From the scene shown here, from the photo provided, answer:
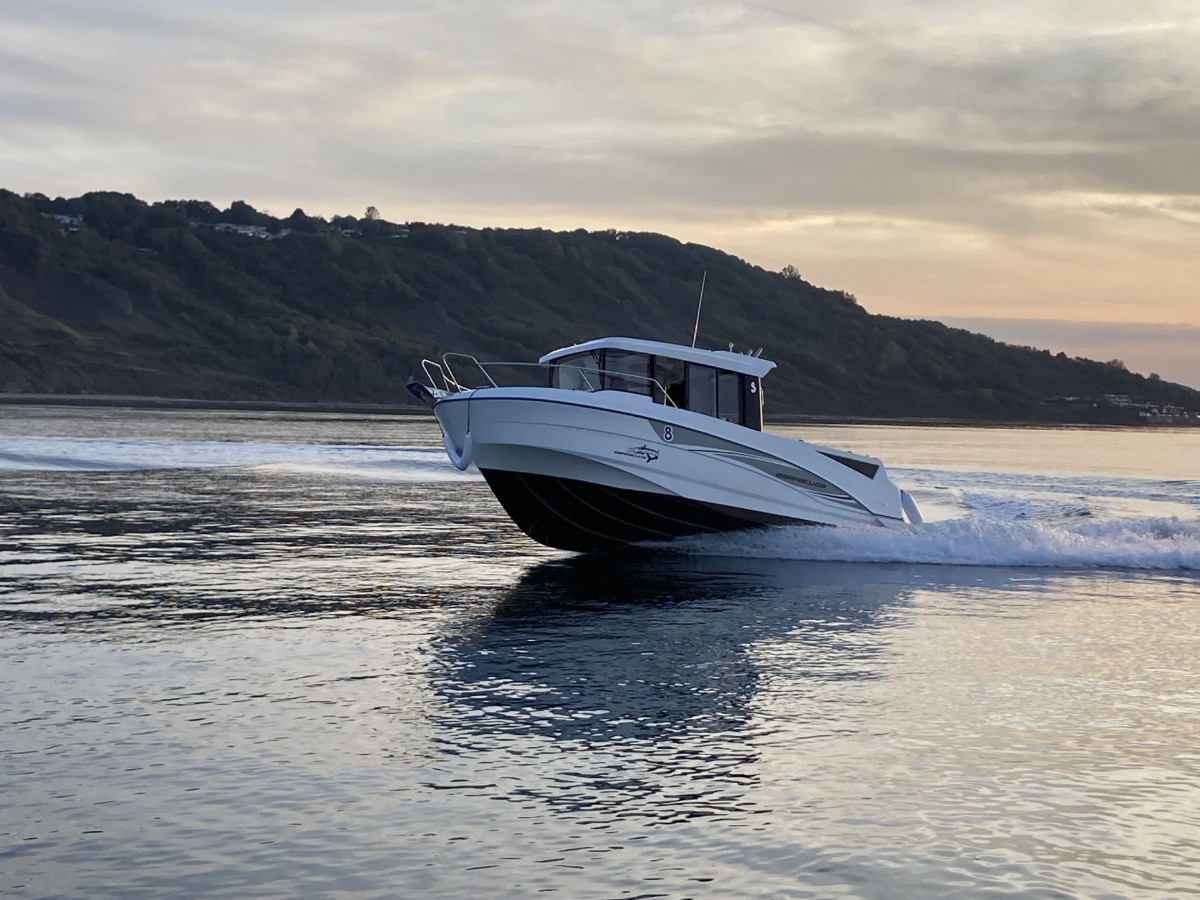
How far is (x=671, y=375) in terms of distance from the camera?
19.9 metres

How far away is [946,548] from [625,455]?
216 inches

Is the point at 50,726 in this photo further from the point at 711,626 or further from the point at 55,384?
the point at 55,384

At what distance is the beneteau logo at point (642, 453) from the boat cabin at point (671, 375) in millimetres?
957

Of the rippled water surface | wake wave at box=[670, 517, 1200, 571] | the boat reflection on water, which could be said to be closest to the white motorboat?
wake wave at box=[670, 517, 1200, 571]

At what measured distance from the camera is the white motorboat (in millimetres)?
18797

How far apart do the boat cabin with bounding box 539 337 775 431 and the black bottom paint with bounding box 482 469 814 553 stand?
1.44 m

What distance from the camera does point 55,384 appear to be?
458 feet

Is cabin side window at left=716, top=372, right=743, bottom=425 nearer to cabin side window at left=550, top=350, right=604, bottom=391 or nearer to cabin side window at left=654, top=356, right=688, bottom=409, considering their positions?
cabin side window at left=654, top=356, right=688, bottom=409

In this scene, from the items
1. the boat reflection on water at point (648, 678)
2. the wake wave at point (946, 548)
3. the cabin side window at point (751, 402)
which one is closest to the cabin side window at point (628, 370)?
the cabin side window at point (751, 402)

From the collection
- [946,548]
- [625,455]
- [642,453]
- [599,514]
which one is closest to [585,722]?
[625,455]

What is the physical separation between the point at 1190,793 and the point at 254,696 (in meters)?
5.94

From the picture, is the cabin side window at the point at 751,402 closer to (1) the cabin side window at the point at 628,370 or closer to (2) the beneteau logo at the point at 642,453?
(1) the cabin side window at the point at 628,370

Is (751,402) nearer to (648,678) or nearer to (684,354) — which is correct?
(684,354)

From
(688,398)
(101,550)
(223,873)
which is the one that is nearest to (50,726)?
(223,873)
